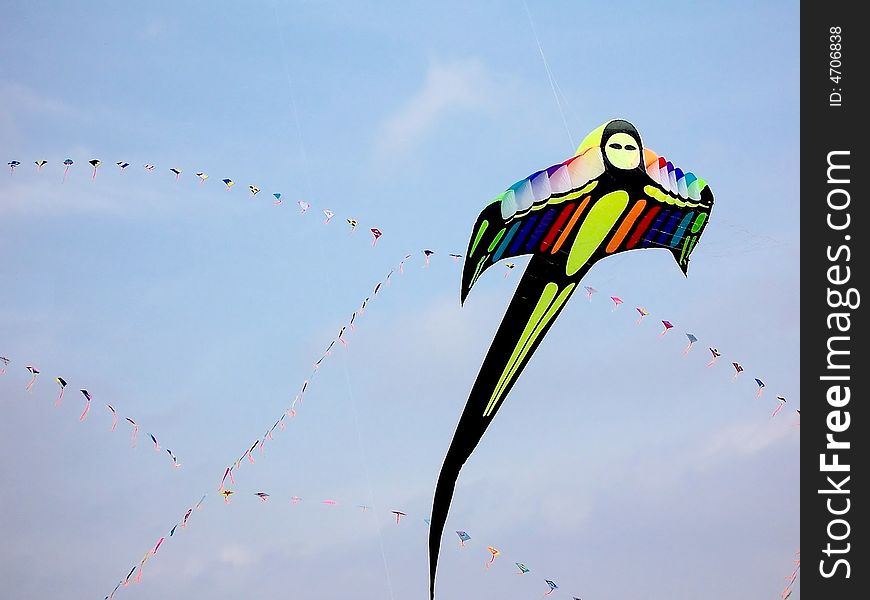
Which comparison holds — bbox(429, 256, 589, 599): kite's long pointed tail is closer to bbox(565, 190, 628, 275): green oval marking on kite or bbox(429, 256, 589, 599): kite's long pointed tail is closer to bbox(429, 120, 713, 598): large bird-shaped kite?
bbox(429, 120, 713, 598): large bird-shaped kite

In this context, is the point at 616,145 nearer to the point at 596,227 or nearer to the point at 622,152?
the point at 622,152

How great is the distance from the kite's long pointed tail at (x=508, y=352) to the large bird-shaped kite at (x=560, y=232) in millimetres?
11

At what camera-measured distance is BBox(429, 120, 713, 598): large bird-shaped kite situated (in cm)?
1327

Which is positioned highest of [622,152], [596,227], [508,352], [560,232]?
[622,152]

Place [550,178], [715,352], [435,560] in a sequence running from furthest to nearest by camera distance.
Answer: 1. [715,352]
2. [435,560]
3. [550,178]

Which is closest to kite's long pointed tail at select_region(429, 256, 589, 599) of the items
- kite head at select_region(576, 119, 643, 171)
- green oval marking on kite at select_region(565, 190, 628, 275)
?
green oval marking on kite at select_region(565, 190, 628, 275)

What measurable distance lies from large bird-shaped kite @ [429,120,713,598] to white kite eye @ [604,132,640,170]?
1cm

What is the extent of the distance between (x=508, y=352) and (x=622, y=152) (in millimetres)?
2626

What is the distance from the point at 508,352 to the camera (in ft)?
47.4

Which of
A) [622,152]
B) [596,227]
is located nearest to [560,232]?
[596,227]
